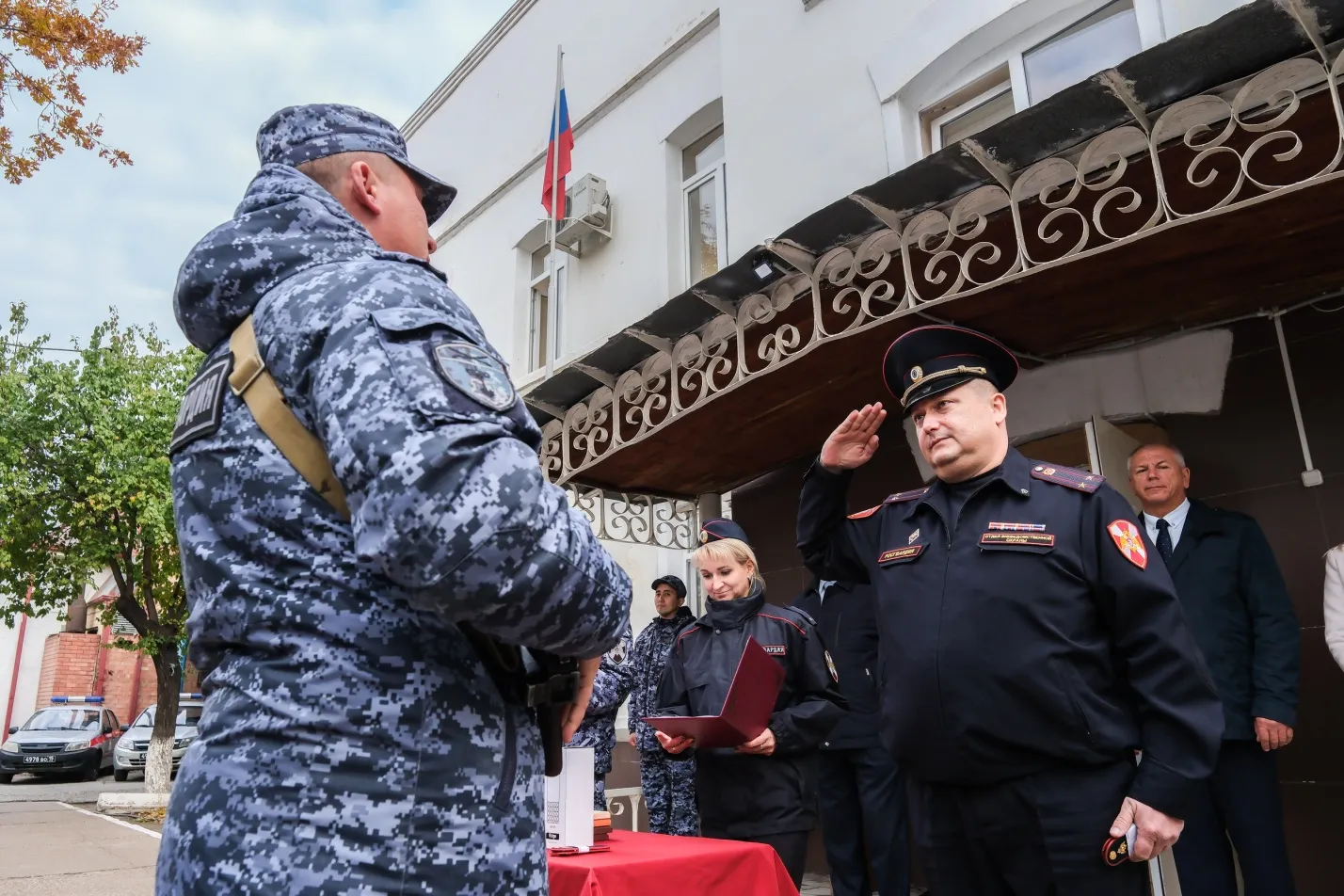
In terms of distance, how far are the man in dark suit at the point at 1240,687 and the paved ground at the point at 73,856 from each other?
6.02 m

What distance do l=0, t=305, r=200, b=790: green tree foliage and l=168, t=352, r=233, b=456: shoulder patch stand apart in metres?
14.0

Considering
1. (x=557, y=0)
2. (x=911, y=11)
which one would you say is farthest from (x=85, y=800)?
(x=911, y=11)

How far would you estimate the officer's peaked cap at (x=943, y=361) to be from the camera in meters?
2.47

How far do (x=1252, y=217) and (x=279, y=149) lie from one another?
12.1 feet

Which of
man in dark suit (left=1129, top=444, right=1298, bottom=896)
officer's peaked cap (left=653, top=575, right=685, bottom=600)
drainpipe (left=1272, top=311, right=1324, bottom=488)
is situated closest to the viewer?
man in dark suit (left=1129, top=444, right=1298, bottom=896)

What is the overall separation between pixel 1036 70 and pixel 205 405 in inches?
203

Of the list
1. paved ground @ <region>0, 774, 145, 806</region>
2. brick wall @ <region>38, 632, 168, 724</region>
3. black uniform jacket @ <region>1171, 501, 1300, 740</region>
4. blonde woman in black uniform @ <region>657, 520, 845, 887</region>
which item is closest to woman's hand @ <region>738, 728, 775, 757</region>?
blonde woman in black uniform @ <region>657, 520, 845, 887</region>

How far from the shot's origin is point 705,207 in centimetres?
799

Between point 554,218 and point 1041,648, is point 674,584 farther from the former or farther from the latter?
point 1041,648

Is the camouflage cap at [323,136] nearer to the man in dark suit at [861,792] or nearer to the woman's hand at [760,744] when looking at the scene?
the woman's hand at [760,744]

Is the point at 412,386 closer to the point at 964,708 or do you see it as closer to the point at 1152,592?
the point at 964,708

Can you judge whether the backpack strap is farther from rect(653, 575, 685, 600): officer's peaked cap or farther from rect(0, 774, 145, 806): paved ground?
rect(0, 774, 145, 806): paved ground

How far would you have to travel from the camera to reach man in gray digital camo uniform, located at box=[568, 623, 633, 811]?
211 inches

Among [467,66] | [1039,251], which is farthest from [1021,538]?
[467,66]
